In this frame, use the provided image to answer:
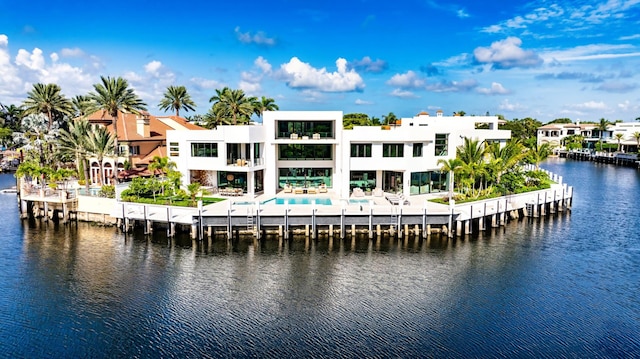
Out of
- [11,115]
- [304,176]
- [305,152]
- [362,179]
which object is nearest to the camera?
[362,179]

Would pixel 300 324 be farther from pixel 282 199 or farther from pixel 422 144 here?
pixel 422 144

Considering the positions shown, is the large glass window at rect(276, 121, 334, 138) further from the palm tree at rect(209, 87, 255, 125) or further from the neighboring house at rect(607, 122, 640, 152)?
the neighboring house at rect(607, 122, 640, 152)

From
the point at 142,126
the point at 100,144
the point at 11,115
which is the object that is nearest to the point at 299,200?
the point at 100,144

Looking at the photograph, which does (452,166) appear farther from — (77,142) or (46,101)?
(46,101)

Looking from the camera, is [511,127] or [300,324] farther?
[511,127]

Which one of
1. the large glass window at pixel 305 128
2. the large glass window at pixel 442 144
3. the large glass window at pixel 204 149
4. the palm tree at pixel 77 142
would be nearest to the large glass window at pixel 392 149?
the large glass window at pixel 442 144

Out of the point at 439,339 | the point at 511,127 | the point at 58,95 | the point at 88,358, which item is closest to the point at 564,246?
the point at 439,339
